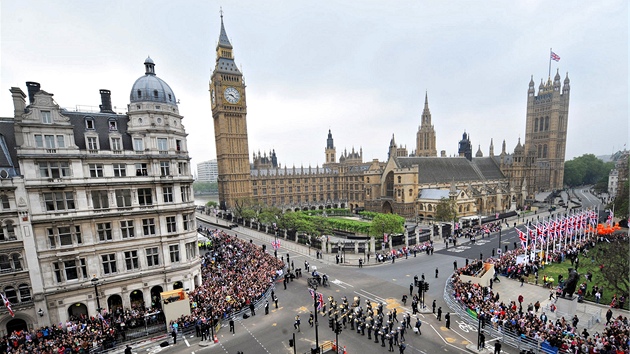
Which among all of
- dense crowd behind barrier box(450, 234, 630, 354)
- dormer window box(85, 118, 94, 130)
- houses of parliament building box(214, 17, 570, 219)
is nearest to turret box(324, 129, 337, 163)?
houses of parliament building box(214, 17, 570, 219)

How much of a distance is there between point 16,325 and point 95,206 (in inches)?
383

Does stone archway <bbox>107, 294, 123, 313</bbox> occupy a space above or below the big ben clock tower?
below

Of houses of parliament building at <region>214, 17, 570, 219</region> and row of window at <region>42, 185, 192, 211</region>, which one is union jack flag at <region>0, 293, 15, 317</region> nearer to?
row of window at <region>42, 185, 192, 211</region>

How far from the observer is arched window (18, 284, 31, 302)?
20.1 meters

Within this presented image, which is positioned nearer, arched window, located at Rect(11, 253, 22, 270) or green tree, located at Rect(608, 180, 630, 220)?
arched window, located at Rect(11, 253, 22, 270)

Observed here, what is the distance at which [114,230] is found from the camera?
75.3 ft

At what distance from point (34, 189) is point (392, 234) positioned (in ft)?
136

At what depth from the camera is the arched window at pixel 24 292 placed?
65.9 feet

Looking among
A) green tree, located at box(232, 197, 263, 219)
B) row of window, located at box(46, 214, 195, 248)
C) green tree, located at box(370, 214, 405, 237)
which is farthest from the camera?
green tree, located at box(232, 197, 263, 219)

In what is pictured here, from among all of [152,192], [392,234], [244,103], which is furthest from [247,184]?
[152,192]

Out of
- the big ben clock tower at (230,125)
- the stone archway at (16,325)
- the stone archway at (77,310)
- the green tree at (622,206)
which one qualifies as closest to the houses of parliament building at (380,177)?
the big ben clock tower at (230,125)

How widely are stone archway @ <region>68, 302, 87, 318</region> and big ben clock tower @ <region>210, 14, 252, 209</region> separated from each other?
2249 inches

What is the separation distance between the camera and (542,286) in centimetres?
2619

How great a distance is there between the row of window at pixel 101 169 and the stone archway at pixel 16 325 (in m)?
10.8
